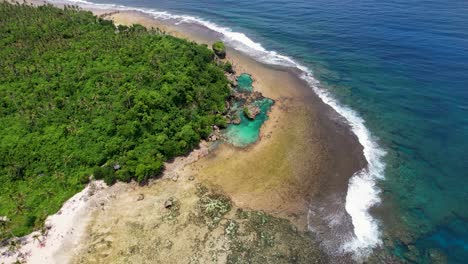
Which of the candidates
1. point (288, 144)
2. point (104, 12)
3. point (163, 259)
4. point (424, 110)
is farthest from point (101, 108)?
point (104, 12)

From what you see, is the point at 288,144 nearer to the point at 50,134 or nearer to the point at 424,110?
the point at 424,110

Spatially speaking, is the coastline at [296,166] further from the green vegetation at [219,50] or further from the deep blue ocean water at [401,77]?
the green vegetation at [219,50]

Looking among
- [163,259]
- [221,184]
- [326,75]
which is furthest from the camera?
[326,75]

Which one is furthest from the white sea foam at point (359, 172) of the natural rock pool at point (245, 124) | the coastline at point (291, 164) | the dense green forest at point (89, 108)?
the dense green forest at point (89, 108)

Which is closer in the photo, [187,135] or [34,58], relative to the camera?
[187,135]

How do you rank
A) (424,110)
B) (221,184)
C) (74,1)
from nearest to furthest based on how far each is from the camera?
(221,184)
(424,110)
(74,1)

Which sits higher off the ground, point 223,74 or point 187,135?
point 223,74

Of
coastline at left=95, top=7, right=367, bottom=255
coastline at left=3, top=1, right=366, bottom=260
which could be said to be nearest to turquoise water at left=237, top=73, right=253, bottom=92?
coastline at left=95, top=7, right=367, bottom=255
